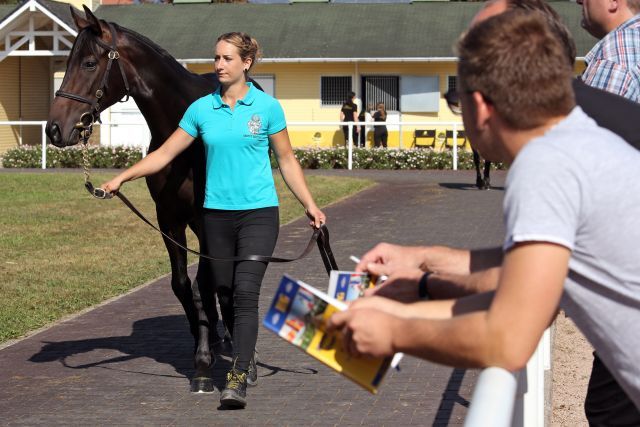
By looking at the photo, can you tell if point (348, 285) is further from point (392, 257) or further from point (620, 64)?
point (620, 64)

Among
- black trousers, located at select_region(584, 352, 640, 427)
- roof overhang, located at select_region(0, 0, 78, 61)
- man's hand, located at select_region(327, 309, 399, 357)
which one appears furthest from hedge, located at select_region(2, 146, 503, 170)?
man's hand, located at select_region(327, 309, 399, 357)

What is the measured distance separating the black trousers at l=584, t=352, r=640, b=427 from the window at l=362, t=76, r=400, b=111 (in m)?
33.7

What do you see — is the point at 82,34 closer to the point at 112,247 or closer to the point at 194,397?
the point at 194,397

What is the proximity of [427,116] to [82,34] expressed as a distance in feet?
98.5

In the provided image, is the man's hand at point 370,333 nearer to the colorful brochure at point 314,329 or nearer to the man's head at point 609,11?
the colorful brochure at point 314,329

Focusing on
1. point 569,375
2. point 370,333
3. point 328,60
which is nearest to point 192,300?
point 569,375

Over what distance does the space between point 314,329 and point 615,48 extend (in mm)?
2671

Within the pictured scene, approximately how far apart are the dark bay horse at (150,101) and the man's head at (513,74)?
17.6ft

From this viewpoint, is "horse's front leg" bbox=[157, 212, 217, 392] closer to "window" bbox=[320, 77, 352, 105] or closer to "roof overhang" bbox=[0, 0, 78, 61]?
"roof overhang" bbox=[0, 0, 78, 61]

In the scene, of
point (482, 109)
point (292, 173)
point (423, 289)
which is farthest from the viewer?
point (292, 173)

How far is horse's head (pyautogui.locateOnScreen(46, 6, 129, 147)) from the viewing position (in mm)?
7984

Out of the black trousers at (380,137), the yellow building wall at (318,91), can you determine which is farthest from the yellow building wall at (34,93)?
the black trousers at (380,137)

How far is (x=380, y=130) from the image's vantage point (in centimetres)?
3481

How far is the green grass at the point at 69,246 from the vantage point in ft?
36.0
